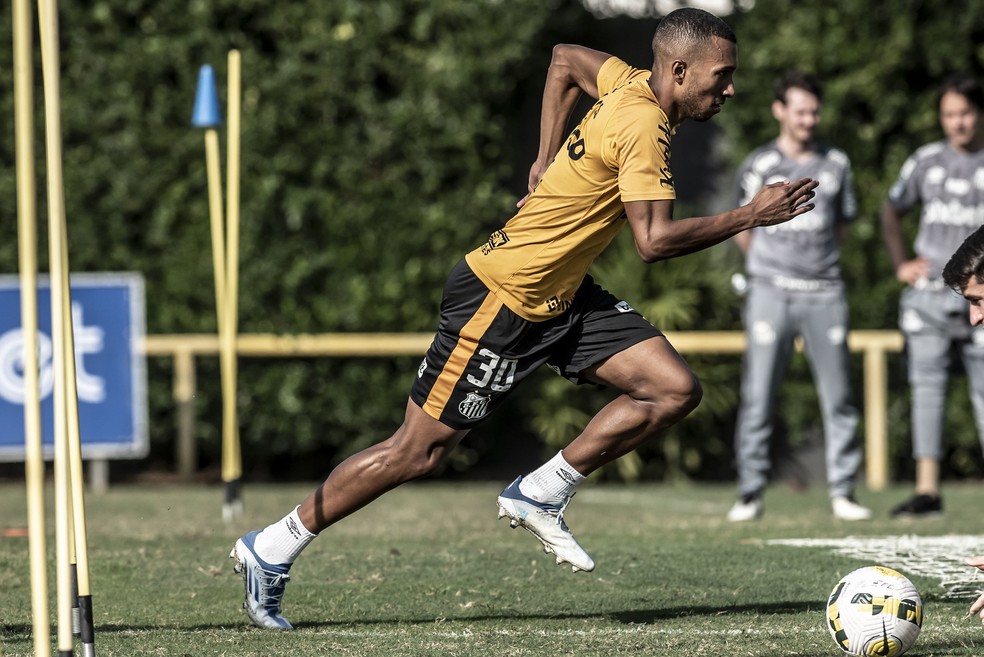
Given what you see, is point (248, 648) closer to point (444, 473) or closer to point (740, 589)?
point (740, 589)

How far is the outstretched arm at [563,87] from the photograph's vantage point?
5.37 metres

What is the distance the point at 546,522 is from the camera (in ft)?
15.8

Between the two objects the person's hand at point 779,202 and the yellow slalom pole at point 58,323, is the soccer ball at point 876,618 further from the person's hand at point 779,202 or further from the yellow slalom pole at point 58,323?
the yellow slalom pole at point 58,323

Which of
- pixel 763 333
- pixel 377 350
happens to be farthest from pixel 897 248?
pixel 377 350

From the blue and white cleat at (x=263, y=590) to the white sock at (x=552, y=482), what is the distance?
836 millimetres

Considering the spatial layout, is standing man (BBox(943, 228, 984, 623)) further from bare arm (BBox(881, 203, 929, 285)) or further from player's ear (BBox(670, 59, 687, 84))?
bare arm (BBox(881, 203, 929, 285))

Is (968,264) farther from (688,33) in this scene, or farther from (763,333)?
(763,333)

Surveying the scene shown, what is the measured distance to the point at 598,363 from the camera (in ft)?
16.2

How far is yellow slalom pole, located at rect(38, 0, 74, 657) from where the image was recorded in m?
3.29

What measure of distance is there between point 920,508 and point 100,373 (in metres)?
5.16

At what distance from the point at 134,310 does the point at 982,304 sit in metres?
6.51

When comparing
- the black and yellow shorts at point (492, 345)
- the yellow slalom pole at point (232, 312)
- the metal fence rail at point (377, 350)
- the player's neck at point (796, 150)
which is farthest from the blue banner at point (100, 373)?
the black and yellow shorts at point (492, 345)

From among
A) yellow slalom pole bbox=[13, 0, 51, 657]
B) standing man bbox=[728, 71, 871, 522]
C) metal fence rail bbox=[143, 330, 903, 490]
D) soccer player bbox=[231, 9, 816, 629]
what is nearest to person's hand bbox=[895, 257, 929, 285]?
standing man bbox=[728, 71, 871, 522]

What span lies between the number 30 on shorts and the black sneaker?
3846 mm
